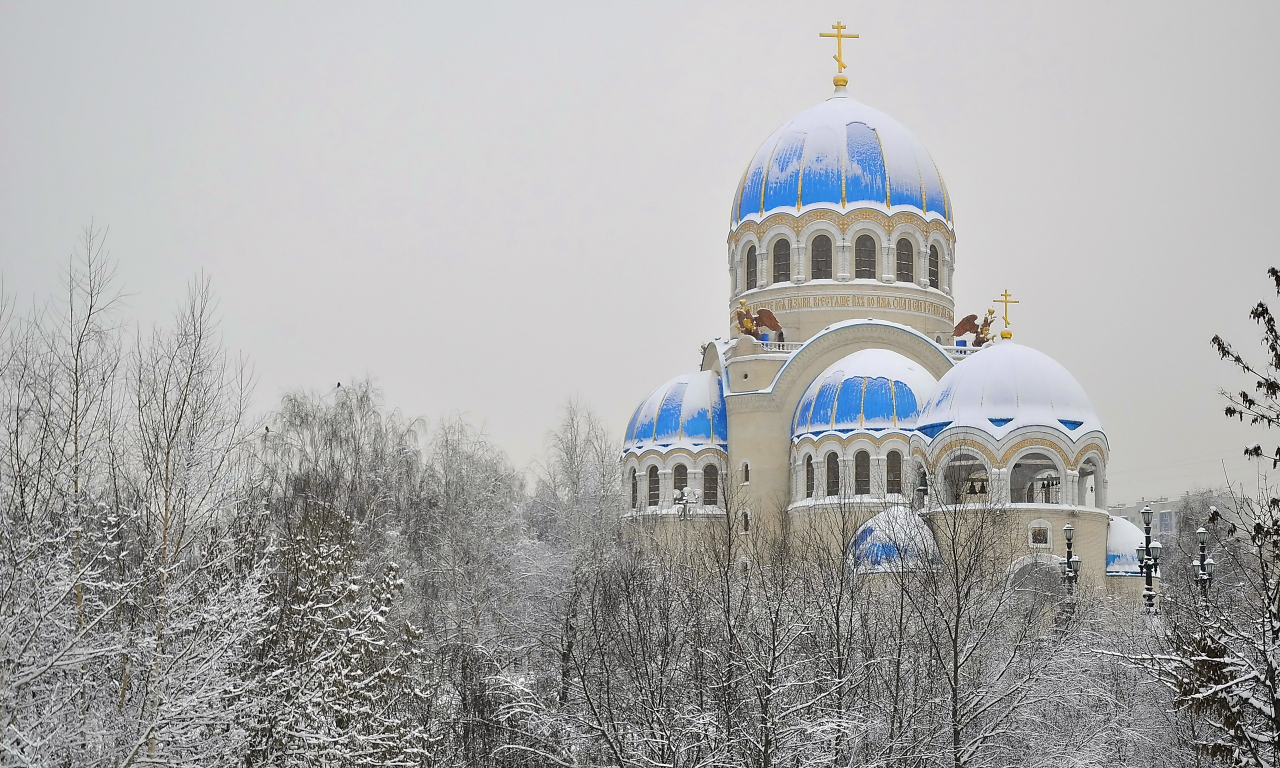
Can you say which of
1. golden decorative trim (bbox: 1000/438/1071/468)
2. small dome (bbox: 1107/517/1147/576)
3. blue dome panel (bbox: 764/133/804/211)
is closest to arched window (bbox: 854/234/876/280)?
blue dome panel (bbox: 764/133/804/211)

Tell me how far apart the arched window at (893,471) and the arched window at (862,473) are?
393mm

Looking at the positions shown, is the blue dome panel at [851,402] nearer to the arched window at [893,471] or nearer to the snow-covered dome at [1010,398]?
the arched window at [893,471]

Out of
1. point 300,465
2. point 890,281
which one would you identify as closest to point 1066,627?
point 890,281

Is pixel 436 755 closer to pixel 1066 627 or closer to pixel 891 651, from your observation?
pixel 891 651

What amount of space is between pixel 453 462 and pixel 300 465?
8.24 m

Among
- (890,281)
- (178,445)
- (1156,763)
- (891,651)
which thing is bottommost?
(1156,763)

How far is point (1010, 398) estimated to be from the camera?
29.2 metres

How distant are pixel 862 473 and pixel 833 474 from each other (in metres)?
0.72

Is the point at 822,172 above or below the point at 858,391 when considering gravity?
above

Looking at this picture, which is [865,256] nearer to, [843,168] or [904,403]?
[843,168]

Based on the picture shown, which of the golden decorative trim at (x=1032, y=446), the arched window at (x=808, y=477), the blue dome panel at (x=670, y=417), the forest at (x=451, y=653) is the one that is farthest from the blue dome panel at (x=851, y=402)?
the forest at (x=451, y=653)

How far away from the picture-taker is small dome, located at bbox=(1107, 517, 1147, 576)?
3107 centimetres

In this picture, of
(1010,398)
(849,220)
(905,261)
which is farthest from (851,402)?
(905,261)

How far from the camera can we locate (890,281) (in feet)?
118
